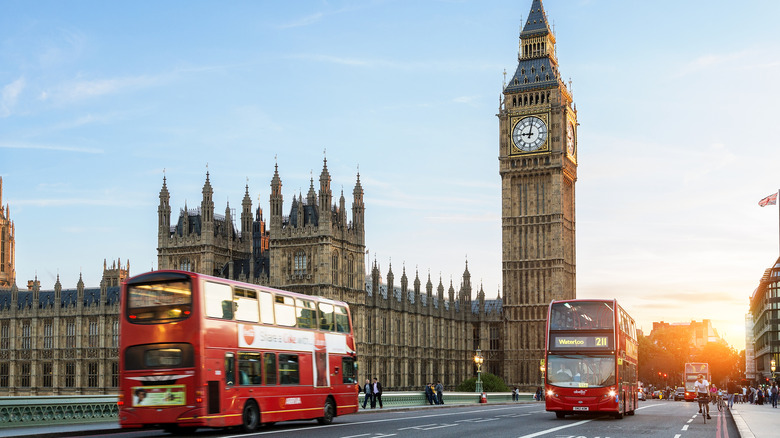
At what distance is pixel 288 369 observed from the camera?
28.4 metres

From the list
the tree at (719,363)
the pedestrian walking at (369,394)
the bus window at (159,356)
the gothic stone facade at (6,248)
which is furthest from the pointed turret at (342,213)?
the tree at (719,363)

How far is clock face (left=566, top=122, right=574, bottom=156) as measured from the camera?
10206 cm

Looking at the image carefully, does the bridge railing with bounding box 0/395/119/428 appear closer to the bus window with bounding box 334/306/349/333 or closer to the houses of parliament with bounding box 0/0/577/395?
the bus window with bounding box 334/306/349/333

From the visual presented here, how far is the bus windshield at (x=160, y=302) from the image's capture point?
2391cm

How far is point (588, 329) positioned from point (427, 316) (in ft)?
207

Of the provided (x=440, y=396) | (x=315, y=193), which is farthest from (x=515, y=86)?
(x=440, y=396)

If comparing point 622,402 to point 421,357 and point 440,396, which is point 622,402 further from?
point 421,357

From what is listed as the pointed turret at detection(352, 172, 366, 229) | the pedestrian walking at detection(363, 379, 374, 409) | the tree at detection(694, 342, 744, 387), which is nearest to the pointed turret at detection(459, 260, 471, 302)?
the pointed turret at detection(352, 172, 366, 229)

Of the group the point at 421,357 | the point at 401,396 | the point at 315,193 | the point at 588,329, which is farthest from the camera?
the point at 421,357

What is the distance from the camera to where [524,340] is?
331ft

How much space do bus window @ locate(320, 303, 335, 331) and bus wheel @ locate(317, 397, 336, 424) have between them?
2492 millimetres

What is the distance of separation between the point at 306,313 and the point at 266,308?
2627 mm

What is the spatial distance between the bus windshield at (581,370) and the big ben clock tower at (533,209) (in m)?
66.6

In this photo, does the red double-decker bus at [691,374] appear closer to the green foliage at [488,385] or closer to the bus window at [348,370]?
the green foliage at [488,385]
